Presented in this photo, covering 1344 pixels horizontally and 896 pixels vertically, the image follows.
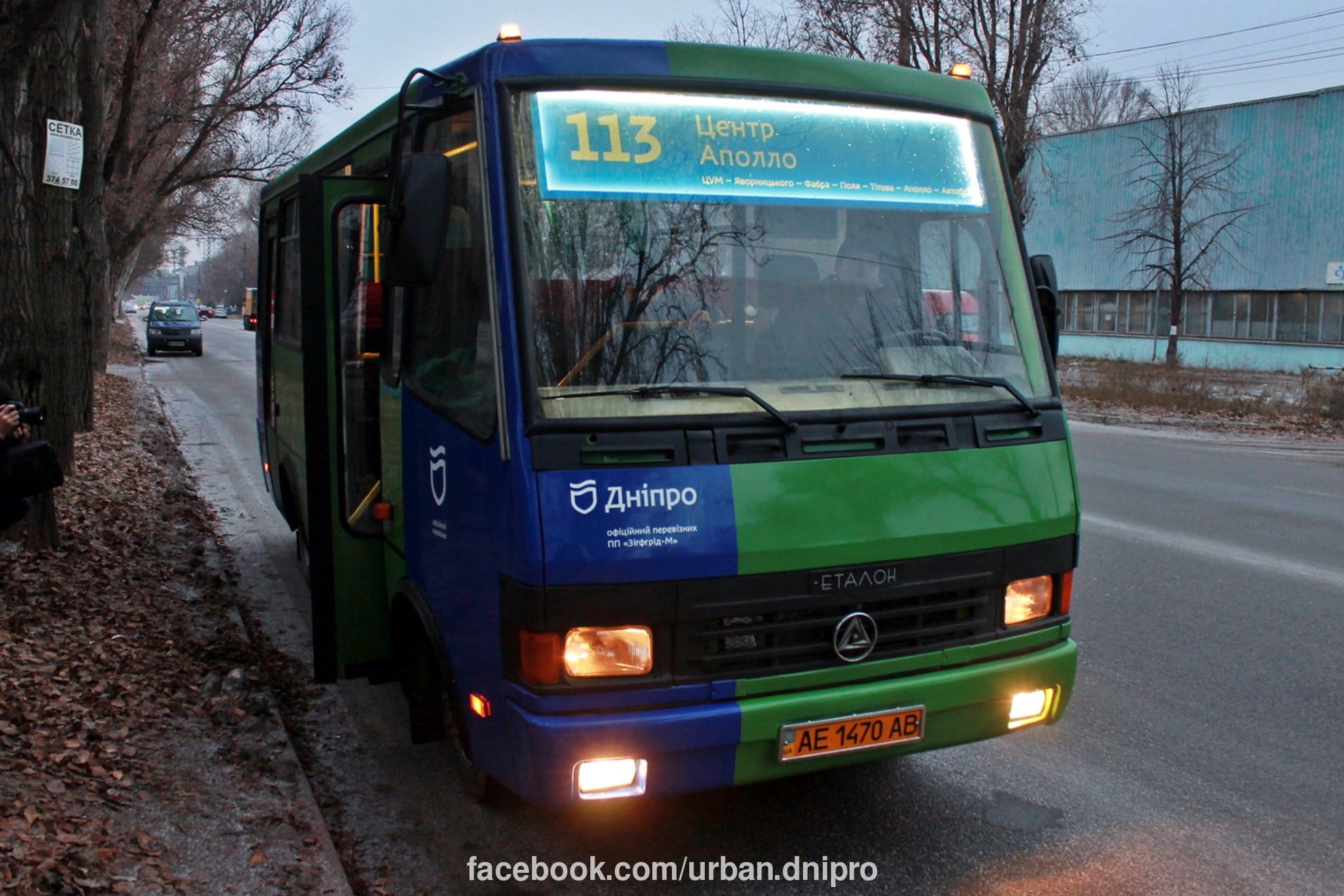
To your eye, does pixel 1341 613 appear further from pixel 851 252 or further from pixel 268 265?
pixel 268 265

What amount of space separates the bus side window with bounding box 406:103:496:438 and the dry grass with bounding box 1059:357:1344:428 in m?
18.9

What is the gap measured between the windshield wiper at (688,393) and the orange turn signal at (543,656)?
694 mm

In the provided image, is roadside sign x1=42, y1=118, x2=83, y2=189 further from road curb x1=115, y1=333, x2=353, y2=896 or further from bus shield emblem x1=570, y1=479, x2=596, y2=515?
bus shield emblem x1=570, y1=479, x2=596, y2=515

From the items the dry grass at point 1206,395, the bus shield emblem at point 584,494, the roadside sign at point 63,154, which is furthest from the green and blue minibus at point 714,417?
the dry grass at point 1206,395

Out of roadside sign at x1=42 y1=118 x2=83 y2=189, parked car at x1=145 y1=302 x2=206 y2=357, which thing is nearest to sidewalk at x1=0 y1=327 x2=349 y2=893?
roadside sign at x1=42 y1=118 x2=83 y2=189

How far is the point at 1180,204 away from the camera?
1516 inches

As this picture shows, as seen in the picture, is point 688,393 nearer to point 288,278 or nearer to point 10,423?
point 10,423

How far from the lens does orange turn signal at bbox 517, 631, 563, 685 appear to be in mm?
3395

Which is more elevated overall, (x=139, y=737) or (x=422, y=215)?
(x=422, y=215)

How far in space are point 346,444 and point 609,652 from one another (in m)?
1.98

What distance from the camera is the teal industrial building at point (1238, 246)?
37.2 metres

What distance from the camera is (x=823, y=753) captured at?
3633mm

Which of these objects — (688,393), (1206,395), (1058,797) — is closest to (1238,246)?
(1206,395)

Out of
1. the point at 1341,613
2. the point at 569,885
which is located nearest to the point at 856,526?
the point at 569,885
